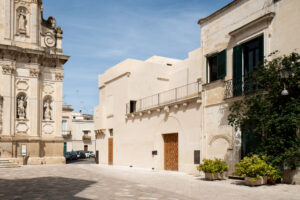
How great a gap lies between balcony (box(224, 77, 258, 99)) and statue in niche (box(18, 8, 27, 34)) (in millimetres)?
22209

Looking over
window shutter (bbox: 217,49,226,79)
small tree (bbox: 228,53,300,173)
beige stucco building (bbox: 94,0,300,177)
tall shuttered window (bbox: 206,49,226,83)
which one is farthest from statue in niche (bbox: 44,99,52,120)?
small tree (bbox: 228,53,300,173)

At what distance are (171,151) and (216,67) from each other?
7.06m

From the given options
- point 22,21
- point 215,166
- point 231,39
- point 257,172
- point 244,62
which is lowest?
point 215,166

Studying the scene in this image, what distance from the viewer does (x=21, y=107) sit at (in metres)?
30.8

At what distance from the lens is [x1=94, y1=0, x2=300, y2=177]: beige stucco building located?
578 inches

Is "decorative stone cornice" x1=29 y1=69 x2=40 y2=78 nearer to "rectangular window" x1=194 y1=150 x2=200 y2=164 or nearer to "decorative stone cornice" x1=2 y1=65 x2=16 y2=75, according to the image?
"decorative stone cornice" x1=2 y1=65 x2=16 y2=75

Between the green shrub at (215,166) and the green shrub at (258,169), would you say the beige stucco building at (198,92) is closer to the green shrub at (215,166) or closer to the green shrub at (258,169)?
the green shrub at (215,166)

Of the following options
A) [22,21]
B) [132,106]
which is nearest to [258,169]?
[132,106]

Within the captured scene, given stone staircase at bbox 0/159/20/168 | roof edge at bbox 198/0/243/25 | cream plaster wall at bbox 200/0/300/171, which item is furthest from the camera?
stone staircase at bbox 0/159/20/168

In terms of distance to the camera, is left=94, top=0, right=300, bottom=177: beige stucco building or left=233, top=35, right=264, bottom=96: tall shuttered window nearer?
left=94, top=0, right=300, bottom=177: beige stucco building

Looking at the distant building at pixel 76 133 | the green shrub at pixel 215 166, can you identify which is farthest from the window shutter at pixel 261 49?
the distant building at pixel 76 133

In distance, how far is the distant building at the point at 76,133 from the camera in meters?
64.9

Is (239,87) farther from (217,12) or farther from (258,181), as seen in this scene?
(258,181)

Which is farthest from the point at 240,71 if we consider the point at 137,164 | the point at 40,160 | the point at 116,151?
the point at 40,160
